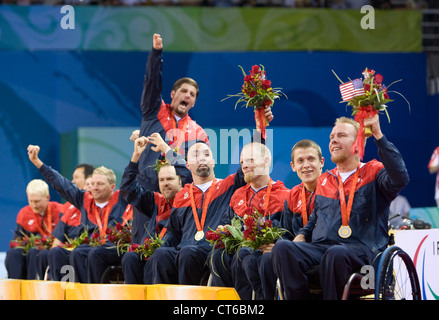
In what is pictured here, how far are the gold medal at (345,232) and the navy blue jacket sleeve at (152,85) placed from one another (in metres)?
3.01

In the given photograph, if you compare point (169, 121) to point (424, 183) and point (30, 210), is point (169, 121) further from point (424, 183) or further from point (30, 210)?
point (424, 183)

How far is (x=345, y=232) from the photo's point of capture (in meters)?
5.00

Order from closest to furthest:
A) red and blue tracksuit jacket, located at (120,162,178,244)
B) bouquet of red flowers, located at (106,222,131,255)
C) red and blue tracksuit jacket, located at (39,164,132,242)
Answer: red and blue tracksuit jacket, located at (120,162,178,244)
bouquet of red flowers, located at (106,222,131,255)
red and blue tracksuit jacket, located at (39,164,132,242)

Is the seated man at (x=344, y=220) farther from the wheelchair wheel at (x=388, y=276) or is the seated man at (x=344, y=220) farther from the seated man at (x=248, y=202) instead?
the seated man at (x=248, y=202)

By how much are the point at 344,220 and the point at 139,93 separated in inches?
286

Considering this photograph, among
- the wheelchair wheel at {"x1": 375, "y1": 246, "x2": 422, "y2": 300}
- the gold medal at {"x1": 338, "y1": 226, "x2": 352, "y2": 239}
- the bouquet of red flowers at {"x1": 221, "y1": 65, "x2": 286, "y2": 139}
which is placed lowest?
the wheelchair wheel at {"x1": 375, "y1": 246, "x2": 422, "y2": 300}

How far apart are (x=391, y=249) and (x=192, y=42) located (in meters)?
7.75

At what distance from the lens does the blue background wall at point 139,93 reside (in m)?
11.6

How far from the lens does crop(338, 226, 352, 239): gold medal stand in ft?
16.4

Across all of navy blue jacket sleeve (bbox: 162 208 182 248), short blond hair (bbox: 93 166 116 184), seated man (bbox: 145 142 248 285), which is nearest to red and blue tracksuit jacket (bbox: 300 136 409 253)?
seated man (bbox: 145 142 248 285)

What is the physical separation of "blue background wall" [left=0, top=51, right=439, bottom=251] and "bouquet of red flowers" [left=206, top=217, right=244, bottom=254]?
577 cm

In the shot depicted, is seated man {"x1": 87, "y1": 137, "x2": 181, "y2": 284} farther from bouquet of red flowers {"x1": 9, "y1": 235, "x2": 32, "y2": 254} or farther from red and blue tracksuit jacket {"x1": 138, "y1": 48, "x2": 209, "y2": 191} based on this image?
bouquet of red flowers {"x1": 9, "y1": 235, "x2": 32, "y2": 254}

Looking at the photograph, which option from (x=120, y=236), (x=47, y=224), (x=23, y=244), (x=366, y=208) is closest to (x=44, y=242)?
(x=23, y=244)
